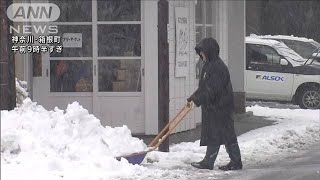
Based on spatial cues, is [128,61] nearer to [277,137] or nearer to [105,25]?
[105,25]

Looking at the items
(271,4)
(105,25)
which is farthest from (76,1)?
(271,4)

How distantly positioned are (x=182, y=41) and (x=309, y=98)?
22.6 ft

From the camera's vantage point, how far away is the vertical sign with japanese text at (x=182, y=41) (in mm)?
12100

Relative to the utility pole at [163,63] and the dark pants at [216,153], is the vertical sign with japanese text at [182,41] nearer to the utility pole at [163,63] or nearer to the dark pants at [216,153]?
the utility pole at [163,63]

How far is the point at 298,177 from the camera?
8.66m

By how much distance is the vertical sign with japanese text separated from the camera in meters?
12.1

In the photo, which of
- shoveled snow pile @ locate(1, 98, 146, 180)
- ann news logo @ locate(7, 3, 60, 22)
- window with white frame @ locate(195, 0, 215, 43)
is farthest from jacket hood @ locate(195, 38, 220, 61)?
window with white frame @ locate(195, 0, 215, 43)

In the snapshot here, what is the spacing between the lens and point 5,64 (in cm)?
763

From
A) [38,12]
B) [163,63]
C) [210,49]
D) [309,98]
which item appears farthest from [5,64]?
[309,98]

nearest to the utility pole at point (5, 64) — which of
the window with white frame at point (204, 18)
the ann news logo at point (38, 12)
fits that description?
the ann news logo at point (38, 12)

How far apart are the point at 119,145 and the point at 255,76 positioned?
10092mm

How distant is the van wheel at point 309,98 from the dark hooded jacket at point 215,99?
31.1 ft

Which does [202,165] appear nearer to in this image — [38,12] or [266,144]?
[266,144]

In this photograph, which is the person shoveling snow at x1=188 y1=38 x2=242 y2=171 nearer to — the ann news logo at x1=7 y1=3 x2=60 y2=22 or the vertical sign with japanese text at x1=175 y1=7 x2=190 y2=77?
the vertical sign with japanese text at x1=175 y1=7 x2=190 y2=77
